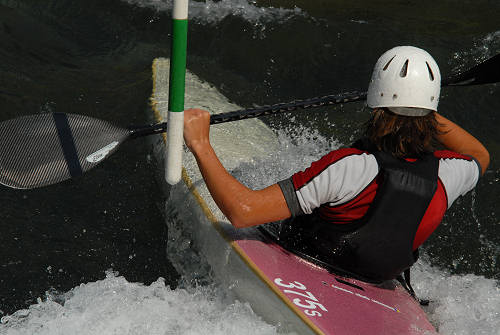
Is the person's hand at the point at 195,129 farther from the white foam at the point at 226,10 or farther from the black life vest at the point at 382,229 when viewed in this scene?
the white foam at the point at 226,10

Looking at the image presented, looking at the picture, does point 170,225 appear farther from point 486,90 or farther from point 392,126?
point 486,90

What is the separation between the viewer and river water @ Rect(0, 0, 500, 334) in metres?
2.44

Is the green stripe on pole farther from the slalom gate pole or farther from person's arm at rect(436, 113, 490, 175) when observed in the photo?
person's arm at rect(436, 113, 490, 175)

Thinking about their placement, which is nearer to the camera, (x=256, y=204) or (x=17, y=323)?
(x=256, y=204)

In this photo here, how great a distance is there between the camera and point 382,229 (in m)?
2.07

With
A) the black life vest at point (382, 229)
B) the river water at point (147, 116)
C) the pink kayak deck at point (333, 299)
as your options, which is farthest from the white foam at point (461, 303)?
the black life vest at point (382, 229)

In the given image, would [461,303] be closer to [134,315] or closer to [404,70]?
[404,70]

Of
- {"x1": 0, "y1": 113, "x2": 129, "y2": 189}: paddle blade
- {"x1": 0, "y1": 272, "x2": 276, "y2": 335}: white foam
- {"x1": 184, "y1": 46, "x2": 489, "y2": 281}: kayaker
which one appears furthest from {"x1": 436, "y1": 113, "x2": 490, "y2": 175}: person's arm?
{"x1": 0, "y1": 113, "x2": 129, "y2": 189}: paddle blade

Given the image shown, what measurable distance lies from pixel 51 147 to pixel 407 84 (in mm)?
1820

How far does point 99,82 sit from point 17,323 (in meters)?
2.91

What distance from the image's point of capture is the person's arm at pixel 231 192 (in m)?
2.00

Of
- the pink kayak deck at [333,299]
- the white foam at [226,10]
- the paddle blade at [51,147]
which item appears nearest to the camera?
the pink kayak deck at [333,299]

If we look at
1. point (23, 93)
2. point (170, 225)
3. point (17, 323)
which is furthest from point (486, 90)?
point (17, 323)

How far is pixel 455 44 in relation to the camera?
551cm
